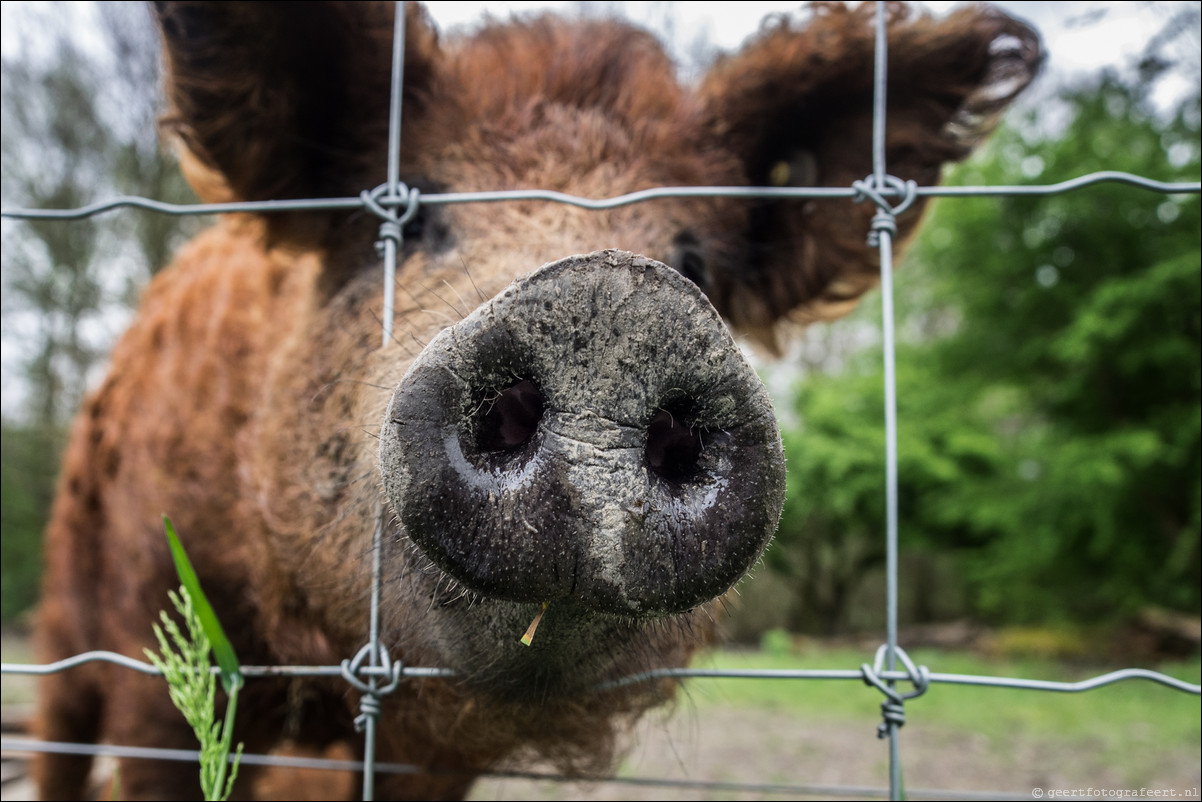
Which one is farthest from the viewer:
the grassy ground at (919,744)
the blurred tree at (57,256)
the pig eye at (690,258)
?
the blurred tree at (57,256)

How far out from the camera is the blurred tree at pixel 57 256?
5.72 metres

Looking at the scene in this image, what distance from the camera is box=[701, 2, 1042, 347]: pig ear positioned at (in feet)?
8.06

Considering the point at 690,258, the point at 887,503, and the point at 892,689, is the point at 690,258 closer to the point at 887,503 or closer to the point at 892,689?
the point at 887,503

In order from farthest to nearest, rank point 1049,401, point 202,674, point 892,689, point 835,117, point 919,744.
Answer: point 1049,401, point 919,744, point 835,117, point 892,689, point 202,674

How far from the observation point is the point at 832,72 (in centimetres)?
255

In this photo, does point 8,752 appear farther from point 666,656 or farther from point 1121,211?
point 1121,211

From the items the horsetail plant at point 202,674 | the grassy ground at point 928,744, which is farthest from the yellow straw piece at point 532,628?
the grassy ground at point 928,744

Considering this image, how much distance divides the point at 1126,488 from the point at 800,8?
7.55m

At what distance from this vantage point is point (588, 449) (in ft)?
3.64

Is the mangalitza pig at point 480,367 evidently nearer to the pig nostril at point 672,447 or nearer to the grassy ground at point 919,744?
the pig nostril at point 672,447

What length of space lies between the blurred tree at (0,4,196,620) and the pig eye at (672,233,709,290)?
Result: 342cm

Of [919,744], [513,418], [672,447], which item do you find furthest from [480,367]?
[919,744]

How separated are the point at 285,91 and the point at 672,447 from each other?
1.60 meters

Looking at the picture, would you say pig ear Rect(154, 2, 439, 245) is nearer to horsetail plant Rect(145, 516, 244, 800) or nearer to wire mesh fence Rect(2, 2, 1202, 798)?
wire mesh fence Rect(2, 2, 1202, 798)
